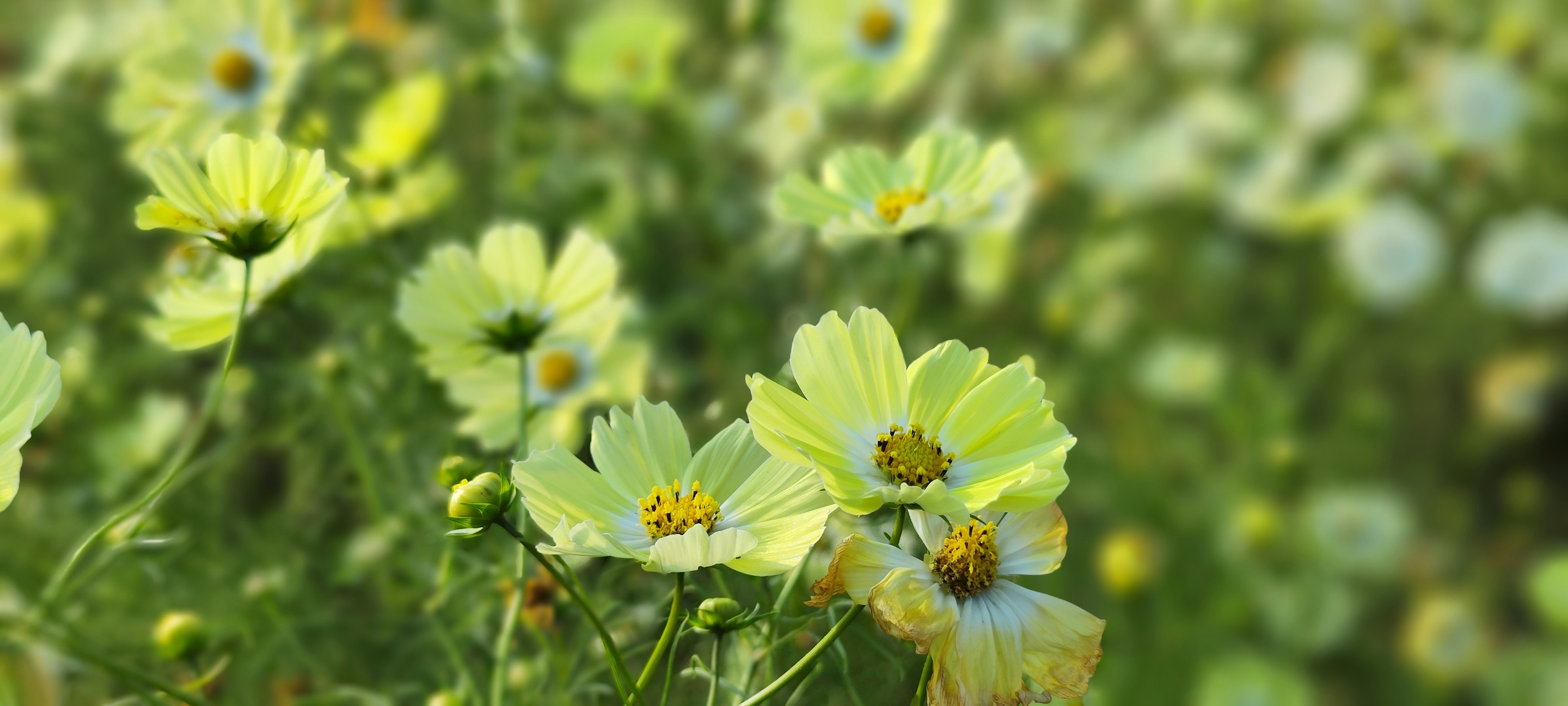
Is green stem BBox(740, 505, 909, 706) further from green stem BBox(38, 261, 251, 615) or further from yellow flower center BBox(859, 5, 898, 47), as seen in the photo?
yellow flower center BBox(859, 5, 898, 47)

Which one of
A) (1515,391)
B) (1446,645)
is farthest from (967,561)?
(1515,391)

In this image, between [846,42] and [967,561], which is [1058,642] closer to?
[967,561]

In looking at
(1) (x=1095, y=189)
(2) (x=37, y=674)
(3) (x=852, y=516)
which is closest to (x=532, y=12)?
(1) (x=1095, y=189)

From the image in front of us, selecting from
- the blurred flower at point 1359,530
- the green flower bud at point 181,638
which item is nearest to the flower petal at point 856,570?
the green flower bud at point 181,638

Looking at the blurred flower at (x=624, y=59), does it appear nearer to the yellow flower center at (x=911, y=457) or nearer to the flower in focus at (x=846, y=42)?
the flower in focus at (x=846, y=42)

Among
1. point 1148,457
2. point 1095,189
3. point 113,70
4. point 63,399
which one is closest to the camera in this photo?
point 63,399

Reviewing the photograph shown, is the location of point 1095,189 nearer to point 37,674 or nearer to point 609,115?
point 609,115
